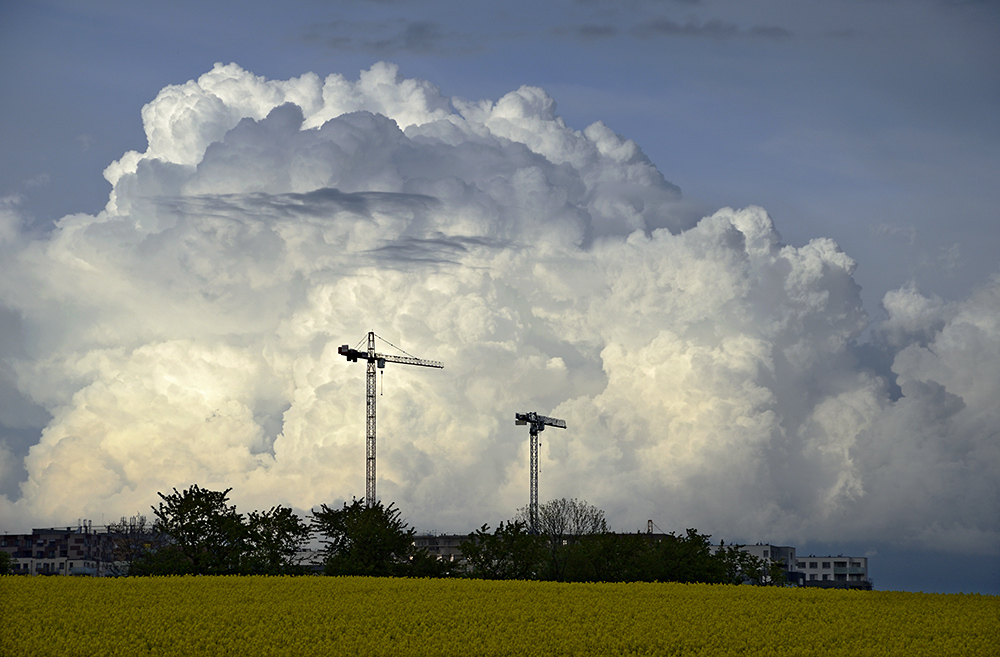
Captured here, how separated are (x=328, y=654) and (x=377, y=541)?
143 ft

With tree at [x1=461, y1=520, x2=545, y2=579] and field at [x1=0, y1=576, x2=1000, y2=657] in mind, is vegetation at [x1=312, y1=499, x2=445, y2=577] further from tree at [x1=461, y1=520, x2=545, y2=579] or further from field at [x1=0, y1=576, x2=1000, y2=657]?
field at [x1=0, y1=576, x2=1000, y2=657]

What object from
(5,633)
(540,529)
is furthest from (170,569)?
(540,529)

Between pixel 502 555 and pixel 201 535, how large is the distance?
2218 centimetres

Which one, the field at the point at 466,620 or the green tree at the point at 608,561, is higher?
the field at the point at 466,620

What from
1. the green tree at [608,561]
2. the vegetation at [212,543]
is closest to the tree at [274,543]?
the vegetation at [212,543]

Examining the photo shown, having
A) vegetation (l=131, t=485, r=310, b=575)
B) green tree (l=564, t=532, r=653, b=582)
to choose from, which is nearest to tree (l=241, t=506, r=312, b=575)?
vegetation (l=131, t=485, r=310, b=575)

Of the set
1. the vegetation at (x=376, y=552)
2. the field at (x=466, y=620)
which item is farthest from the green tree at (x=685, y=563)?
the field at (x=466, y=620)

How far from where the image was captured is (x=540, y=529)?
18112 centimetres

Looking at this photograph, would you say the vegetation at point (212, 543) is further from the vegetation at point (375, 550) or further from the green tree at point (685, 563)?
the green tree at point (685, 563)

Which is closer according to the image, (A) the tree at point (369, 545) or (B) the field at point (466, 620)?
(B) the field at point (466, 620)

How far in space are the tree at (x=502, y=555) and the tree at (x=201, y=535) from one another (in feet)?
55.5

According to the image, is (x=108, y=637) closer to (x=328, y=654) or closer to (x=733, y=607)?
(x=328, y=654)

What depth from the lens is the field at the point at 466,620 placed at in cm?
4072

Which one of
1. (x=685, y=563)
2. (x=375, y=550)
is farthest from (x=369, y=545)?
(x=685, y=563)
